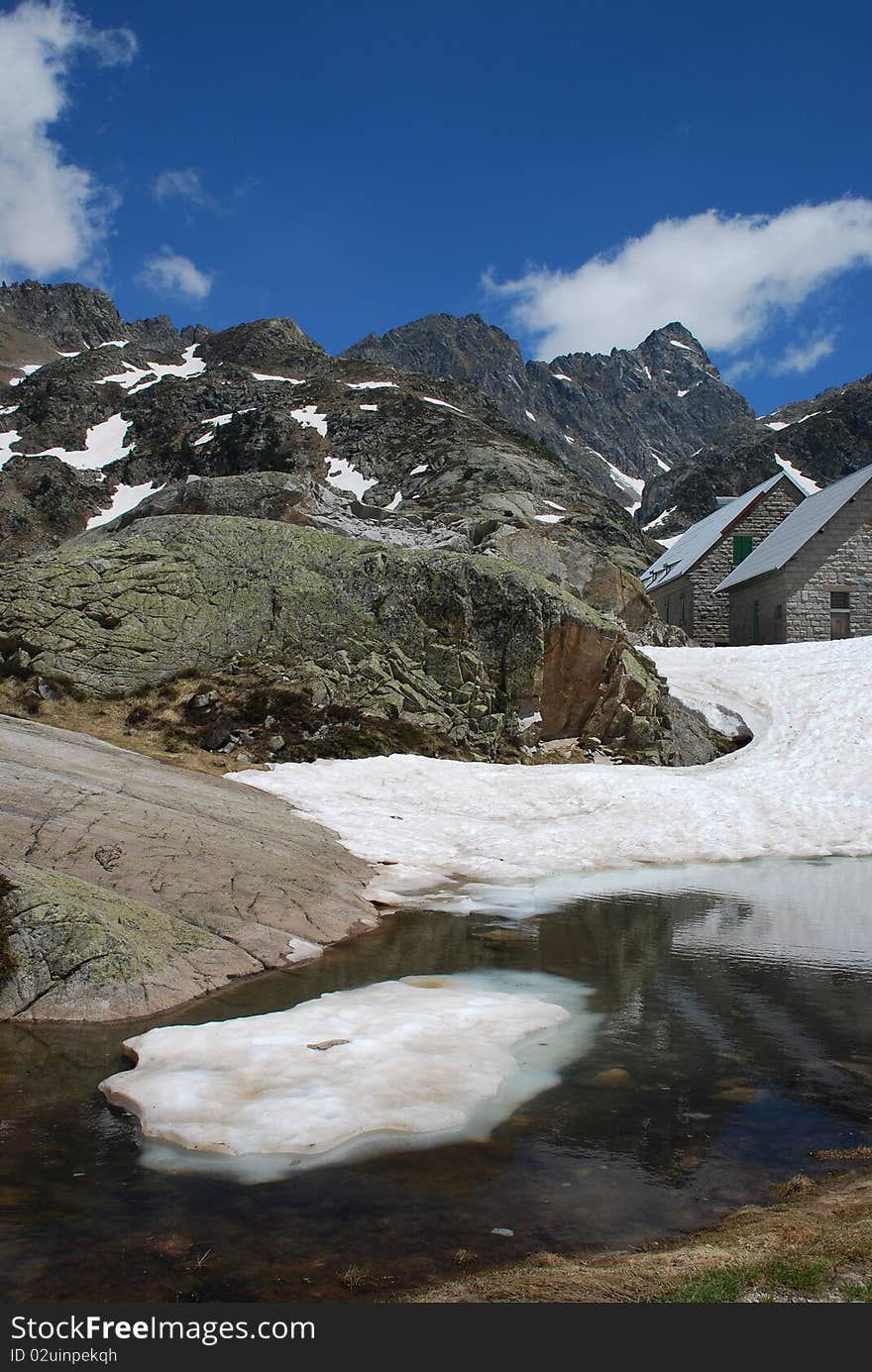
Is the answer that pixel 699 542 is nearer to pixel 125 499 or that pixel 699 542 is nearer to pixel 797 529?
pixel 797 529

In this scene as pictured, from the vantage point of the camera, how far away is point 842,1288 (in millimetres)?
4016

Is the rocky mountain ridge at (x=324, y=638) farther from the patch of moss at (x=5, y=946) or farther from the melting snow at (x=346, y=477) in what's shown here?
the melting snow at (x=346, y=477)

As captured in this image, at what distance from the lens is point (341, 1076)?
23.5ft

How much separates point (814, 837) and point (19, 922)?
54.0 ft

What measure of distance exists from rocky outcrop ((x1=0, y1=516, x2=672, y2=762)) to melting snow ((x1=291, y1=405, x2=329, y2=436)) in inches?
3167

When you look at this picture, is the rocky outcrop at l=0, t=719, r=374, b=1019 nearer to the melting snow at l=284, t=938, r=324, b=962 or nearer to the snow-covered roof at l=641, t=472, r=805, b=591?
the melting snow at l=284, t=938, r=324, b=962

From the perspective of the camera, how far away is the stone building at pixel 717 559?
5697cm

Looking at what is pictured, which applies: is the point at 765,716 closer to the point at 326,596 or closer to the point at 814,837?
the point at 814,837

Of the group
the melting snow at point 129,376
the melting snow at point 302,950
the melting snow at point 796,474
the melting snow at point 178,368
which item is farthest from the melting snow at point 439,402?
the melting snow at point 302,950

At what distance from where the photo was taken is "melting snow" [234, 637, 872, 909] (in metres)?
17.1

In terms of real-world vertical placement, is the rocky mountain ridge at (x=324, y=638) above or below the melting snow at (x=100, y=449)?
below

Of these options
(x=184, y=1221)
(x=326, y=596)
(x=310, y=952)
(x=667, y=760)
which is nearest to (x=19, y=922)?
(x=310, y=952)

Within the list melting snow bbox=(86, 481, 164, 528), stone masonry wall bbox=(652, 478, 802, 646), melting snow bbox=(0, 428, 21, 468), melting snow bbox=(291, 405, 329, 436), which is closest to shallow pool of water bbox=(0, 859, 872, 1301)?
stone masonry wall bbox=(652, 478, 802, 646)

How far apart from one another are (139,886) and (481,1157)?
20.2ft
